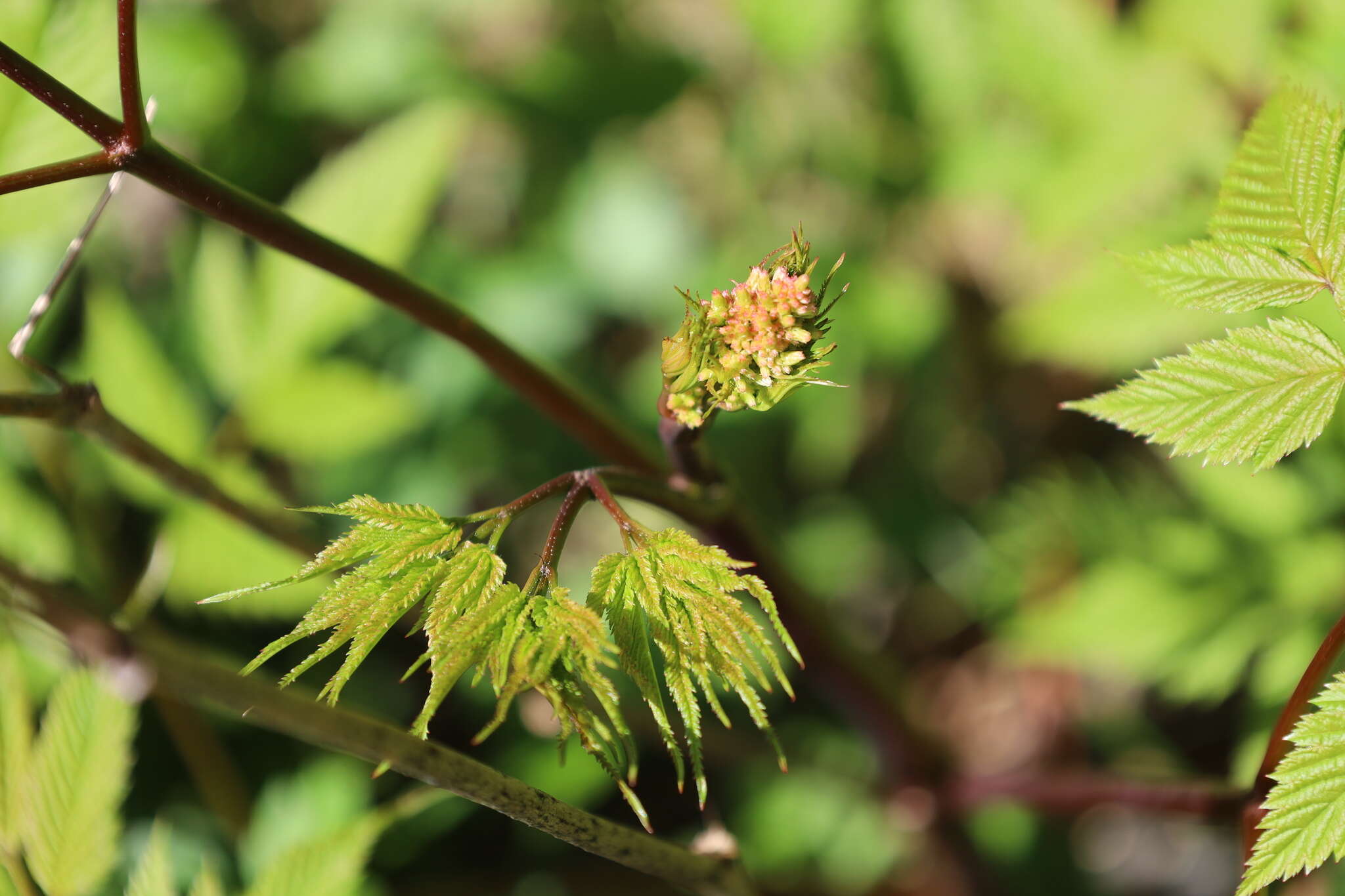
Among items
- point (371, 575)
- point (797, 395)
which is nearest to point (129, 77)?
point (371, 575)

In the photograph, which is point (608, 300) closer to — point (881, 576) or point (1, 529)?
point (881, 576)

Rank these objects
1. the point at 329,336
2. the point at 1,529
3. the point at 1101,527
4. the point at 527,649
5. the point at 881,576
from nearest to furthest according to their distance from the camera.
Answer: the point at 527,649 < the point at 329,336 < the point at 1,529 < the point at 1101,527 < the point at 881,576

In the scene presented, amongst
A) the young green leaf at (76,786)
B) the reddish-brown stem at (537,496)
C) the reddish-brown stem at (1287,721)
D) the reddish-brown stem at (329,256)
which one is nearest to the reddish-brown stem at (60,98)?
the reddish-brown stem at (329,256)

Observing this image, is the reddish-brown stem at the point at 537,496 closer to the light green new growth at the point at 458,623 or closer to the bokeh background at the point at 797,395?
the light green new growth at the point at 458,623

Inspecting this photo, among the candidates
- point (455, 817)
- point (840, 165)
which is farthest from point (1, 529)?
point (840, 165)

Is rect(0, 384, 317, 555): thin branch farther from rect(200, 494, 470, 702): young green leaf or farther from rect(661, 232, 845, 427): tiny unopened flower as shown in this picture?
rect(661, 232, 845, 427): tiny unopened flower

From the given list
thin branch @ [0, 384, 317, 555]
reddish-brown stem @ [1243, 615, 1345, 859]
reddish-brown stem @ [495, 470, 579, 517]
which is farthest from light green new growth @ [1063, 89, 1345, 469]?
thin branch @ [0, 384, 317, 555]

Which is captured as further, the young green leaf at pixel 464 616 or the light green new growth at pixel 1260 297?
the light green new growth at pixel 1260 297

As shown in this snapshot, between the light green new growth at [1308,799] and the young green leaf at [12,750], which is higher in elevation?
the young green leaf at [12,750]
